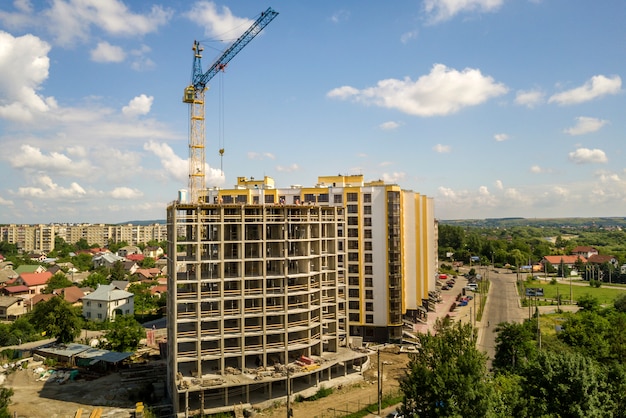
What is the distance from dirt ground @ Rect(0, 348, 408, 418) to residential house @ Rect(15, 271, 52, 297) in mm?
64641

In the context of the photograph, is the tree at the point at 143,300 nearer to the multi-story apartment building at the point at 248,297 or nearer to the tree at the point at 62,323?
the tree at the point at 62,323

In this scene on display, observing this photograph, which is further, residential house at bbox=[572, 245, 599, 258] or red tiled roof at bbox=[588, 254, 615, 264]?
residential house at bbox=[572, 245, 599, 258]

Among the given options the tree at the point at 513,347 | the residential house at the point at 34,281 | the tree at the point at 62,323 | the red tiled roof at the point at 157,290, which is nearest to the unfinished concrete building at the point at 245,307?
the tree at the point at 513,347

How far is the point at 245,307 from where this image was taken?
47.4 meters

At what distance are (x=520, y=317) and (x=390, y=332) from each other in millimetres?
35011

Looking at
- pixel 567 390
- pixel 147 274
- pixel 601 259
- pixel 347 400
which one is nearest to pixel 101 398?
pixel 347 400

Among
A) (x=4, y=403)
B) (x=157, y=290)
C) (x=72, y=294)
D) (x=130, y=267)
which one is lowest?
(x=157, y=290)

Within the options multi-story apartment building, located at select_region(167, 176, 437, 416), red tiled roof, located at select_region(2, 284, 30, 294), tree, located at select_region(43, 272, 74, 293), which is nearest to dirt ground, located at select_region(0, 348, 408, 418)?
multi-story apartment building, located at select_region(167, 176, 437, 416)

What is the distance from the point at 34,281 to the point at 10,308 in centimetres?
2137

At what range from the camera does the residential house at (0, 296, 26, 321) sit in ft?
300

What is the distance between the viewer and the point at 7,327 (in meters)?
74.2

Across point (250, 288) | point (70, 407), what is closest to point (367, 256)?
point (250, 288)

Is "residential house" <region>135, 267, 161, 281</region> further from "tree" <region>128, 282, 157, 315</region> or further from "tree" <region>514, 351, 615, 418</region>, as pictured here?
"tree" <region>514, 351, 615, 418</region>

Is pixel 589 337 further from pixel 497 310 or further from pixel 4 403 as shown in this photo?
pixel 4 403
